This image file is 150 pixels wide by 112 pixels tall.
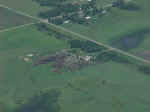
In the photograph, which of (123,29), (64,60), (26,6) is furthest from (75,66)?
(26,6)

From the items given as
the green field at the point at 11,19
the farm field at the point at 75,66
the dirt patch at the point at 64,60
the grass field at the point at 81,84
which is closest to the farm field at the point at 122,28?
the farm field at the point at 75,66

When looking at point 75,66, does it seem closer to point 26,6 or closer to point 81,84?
point 81,84

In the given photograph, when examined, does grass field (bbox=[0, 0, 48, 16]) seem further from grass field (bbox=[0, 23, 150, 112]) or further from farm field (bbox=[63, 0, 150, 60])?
grass field (bbox=[0, 23, 150, 112])

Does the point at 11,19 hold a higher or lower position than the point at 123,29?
higher

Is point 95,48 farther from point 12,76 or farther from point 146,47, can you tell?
point 12,76

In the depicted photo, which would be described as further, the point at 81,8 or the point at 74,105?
the point at 81,8

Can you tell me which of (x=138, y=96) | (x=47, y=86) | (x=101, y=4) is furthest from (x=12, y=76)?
(x=101, y=4)
